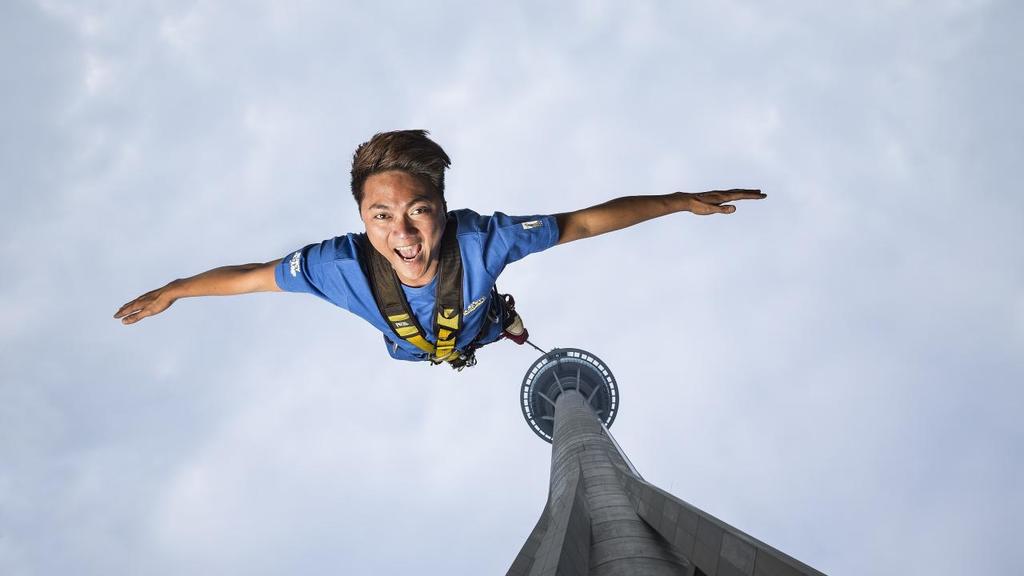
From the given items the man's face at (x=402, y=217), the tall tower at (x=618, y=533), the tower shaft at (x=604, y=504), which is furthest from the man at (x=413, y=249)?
the tower shaft at (x=604, y=504)

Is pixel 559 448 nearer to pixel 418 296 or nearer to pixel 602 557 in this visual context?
pixel 602 557

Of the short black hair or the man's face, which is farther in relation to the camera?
the short black hair

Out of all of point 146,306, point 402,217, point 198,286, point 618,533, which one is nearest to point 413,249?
point 402,217

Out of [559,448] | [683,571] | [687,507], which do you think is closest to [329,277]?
[687,507]

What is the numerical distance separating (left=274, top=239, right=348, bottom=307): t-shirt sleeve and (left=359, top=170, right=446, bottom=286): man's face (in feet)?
3.23

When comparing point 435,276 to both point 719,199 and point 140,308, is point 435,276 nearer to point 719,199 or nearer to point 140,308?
point 719,199

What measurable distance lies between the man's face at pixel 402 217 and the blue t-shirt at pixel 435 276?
55cm

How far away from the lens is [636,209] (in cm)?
646

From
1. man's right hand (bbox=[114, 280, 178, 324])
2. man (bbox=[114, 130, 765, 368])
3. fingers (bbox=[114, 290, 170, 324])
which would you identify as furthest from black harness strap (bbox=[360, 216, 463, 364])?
fingers (bbox=[114, 290, 170, 324])

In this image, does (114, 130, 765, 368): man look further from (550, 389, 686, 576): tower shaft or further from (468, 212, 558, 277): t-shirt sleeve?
(550, 389, 686, 576): tower shaft

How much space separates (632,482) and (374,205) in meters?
15.4

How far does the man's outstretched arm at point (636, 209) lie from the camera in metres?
6.47

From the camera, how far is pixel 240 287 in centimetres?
682

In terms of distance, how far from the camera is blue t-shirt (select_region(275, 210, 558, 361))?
635 centimetres
